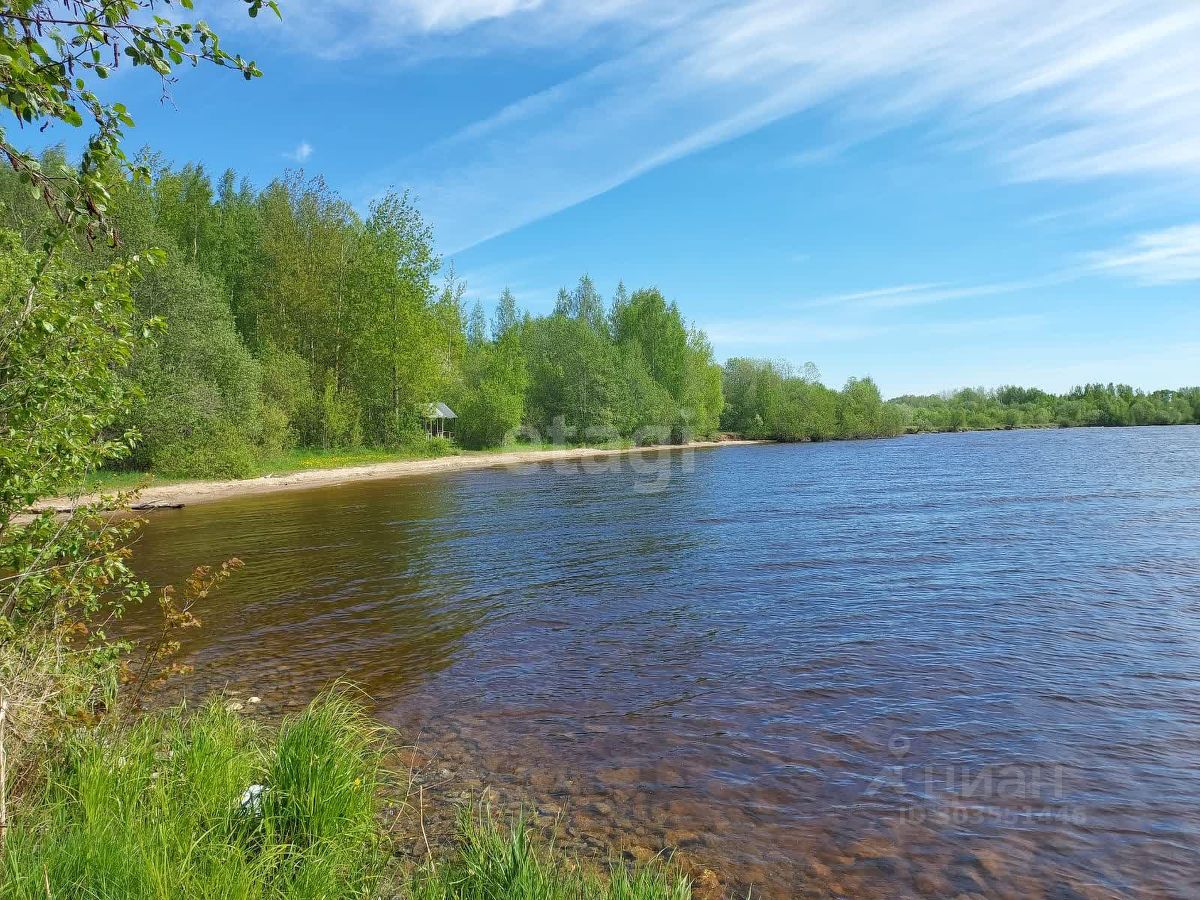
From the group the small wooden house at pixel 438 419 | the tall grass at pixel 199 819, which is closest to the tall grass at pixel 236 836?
the tall grass at pixel 199 819

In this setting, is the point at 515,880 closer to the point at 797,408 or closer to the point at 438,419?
the point at 438,419

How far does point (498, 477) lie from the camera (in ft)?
178

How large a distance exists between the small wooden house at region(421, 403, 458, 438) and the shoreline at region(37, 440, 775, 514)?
5.09m

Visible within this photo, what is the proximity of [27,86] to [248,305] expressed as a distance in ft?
209

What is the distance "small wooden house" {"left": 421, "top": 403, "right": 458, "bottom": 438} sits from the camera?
6910cm

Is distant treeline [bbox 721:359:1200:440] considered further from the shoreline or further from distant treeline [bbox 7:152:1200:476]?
the shoreline

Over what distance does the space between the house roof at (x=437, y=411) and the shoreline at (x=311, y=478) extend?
4881 mm

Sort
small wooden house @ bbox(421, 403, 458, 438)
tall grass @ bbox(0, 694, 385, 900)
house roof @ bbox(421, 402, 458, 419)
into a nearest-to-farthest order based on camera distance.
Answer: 1. tall grass @ bbox(0, 694, 385, 900)
2. house roof @ bbox(421, 402, 458, 419)
3. small wooden house @ bbox(421, 403, 458, 438)

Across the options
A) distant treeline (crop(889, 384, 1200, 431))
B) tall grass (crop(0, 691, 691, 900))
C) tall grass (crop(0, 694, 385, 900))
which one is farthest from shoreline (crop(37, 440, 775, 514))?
distant treeline (crop(889, 384, 1200, 431))

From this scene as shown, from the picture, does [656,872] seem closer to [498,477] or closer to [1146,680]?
[1146,680]

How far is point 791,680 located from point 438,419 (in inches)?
2887

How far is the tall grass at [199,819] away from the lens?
4.01 m

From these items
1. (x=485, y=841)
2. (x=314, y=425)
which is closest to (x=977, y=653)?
(x=485, y=841)

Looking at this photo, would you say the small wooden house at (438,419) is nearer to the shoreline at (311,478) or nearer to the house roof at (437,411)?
the house roof at (437,411)
